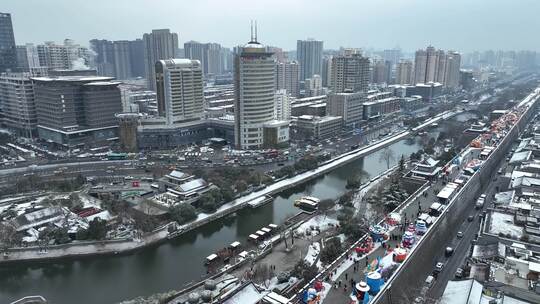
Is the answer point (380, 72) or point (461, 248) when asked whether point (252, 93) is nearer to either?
point (461, 248)

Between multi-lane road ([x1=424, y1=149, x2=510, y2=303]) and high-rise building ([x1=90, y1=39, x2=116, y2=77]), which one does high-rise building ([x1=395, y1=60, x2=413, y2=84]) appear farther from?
high-rise building ([x1=90, y1=39, x2=116, y2=77])

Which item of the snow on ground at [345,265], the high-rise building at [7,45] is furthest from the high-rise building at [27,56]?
the snow on ground at [345,265]

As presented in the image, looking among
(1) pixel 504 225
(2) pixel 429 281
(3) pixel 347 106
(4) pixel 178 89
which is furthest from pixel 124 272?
(3) pixel 347 106

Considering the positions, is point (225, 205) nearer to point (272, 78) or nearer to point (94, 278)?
point (94, 278)

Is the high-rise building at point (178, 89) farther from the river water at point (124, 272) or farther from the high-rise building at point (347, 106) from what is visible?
the river water at point (124, 272)

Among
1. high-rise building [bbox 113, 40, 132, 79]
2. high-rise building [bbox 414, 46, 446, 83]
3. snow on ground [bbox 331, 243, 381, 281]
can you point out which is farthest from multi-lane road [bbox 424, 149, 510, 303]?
high-rise building [bbox 113, 40, 132, 79]

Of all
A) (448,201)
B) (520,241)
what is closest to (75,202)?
(448,201)
